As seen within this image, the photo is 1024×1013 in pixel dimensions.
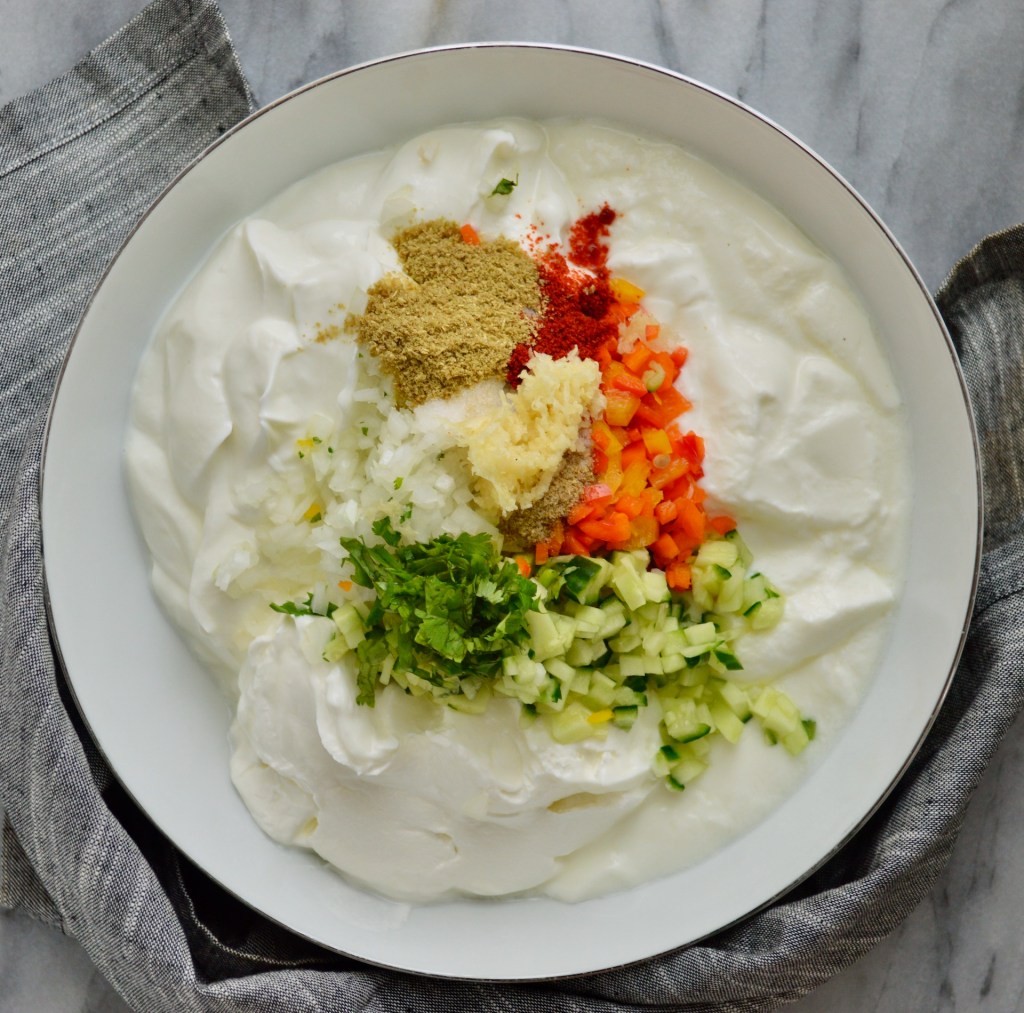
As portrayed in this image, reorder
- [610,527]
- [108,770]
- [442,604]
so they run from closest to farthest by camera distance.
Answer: [442,604], [610,527], [108,770]

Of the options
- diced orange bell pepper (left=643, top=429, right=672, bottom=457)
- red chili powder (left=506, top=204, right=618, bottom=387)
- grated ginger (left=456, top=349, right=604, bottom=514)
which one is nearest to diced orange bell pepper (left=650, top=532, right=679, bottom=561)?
diced orange bell pepper (left=643, top=429, right=672, bottom=457)

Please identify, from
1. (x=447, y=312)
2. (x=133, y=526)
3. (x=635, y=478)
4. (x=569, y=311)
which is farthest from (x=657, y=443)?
(x=133, y=526)

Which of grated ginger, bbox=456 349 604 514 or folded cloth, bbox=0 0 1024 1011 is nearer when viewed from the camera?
grated ginger, bbox=456 349 604 514

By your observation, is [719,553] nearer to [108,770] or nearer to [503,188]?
→ [503,188]

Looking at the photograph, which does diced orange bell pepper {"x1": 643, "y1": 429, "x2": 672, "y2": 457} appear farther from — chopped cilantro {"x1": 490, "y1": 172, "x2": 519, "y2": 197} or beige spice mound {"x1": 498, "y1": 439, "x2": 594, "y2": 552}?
chopped cilantro {"x1": 490, "y1": 172, "x2": 519, "y2": 197}

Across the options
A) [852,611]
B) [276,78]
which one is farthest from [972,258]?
[276,78]

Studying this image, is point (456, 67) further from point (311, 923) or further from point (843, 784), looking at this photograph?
point (311, 923)

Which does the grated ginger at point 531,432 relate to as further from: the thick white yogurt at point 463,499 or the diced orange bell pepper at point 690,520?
the diced orange bell pepper at point 690,520

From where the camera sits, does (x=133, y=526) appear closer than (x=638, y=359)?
No

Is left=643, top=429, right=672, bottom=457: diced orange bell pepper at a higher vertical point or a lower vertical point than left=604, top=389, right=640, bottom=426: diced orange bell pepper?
lower
